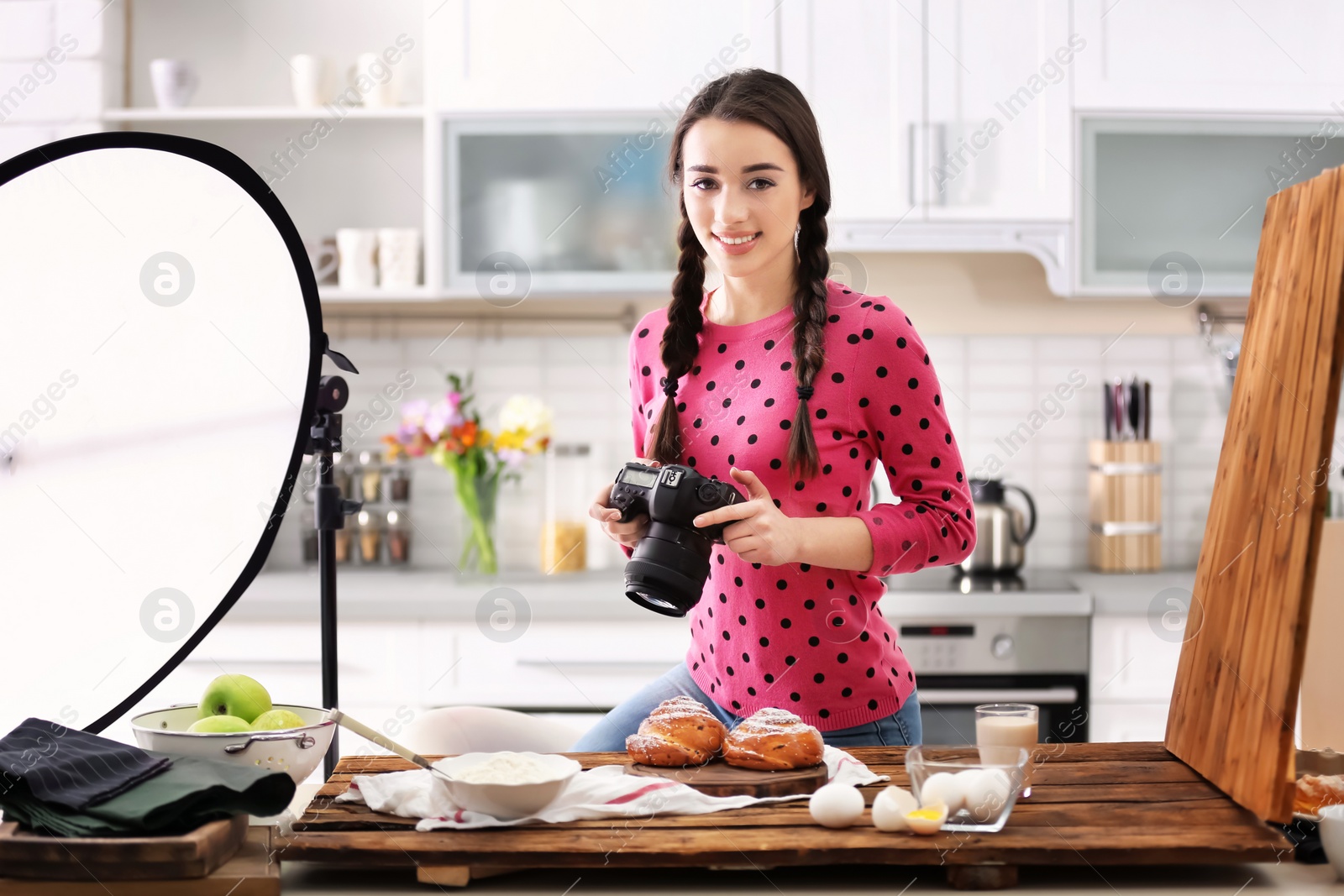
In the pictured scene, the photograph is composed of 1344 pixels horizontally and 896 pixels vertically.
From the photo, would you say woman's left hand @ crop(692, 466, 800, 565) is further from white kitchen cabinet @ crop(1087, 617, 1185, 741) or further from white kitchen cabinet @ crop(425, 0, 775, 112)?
white kitchen cabinet @ crop(425, 0, 775, 112)

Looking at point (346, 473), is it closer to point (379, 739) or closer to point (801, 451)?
point (801, 451)

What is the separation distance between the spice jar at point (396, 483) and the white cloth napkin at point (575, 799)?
1842 millimetres

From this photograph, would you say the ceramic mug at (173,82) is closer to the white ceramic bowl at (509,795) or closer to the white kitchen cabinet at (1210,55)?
the white kitchen cabinet at (1210,55)

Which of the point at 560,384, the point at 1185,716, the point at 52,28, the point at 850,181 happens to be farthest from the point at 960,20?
the point at 52,28

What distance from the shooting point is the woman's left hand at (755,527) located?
3.33ft

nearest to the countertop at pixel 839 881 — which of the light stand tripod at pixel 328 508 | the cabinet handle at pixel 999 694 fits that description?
the light stand tripod at pixel 328 508

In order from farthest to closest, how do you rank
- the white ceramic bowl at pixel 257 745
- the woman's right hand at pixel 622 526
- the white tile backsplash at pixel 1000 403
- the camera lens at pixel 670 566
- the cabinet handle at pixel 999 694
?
1. the white tile backsplash at pixel 1000 403
2. the cabinet handle at pixel 999 694
3. the woman's right hand at pixel 622 526
4. the camera lens at pixel 670 566
5. the white ceramic bowl at pixel 257 745

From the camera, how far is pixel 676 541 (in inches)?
39.8

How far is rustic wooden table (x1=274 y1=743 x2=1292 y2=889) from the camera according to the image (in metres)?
0.81

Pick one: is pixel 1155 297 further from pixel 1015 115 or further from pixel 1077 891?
pixel 1077 891

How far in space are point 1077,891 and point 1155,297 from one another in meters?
2.03

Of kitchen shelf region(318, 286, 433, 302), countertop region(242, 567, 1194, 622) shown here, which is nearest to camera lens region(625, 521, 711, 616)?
countertop region(242, 567, 1194, 622)

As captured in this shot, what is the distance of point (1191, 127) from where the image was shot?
248cm

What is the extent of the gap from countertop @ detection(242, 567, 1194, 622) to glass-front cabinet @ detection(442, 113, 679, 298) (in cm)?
68
